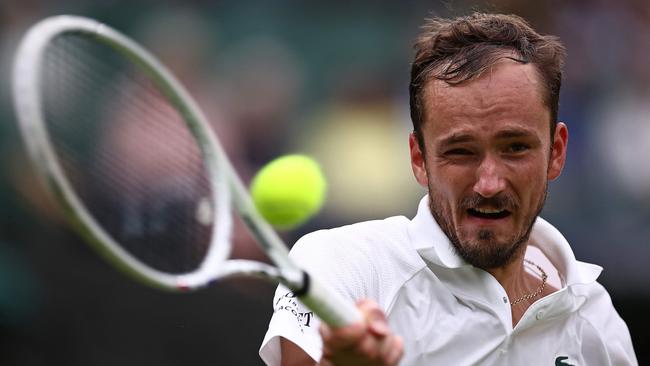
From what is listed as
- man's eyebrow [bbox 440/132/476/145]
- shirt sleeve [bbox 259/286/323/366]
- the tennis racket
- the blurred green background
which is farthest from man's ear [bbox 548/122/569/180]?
the blurred green background

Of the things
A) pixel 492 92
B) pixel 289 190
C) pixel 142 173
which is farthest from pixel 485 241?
pixel 289 190

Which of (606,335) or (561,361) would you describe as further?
(606,335)

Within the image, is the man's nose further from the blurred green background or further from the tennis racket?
the blurred green background

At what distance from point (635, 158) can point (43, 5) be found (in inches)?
133

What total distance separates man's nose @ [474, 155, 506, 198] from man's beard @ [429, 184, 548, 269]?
0.03 metres

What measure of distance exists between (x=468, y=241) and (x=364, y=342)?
Answer: 754 millimetres

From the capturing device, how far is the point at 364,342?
93.3 inches

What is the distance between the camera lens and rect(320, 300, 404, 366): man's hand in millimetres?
2367

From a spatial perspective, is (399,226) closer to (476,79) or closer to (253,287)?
(476,79)

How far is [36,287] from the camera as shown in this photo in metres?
5.38

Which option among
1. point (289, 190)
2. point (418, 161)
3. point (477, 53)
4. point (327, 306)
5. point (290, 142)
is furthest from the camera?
point (290, 142)

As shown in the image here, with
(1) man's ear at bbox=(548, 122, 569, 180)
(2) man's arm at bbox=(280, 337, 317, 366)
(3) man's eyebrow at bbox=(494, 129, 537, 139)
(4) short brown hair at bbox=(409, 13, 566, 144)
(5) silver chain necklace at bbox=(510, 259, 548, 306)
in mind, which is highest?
(4) short brown hair at bbox=(409, 13, 566, 144)

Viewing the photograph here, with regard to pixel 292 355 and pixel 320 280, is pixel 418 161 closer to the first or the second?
pixel 320 280

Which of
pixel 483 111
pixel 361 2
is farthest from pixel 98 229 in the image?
pixel 361 2
